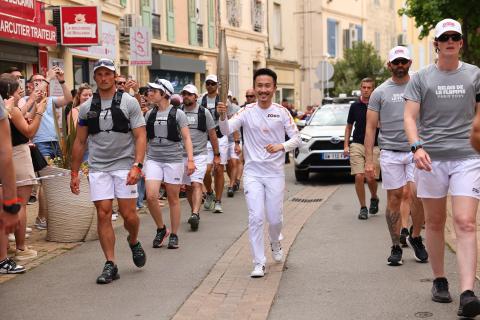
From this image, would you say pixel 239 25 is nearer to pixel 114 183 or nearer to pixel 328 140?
pixel 328 140

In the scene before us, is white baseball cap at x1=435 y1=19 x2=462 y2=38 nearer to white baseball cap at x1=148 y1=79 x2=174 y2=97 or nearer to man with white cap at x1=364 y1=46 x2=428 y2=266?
man with white cap at x1=364 y1=46 x2=428 y2=266

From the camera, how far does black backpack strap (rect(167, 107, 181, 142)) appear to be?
924 cm

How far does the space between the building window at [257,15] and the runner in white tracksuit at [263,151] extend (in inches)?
1183

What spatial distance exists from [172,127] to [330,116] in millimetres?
9369

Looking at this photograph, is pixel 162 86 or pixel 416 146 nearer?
pixel 416 146

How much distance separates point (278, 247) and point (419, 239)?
4.50 feet

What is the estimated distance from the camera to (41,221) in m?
10.7

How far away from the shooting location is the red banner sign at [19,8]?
16.7 metres

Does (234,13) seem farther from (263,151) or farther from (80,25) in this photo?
(263,151)

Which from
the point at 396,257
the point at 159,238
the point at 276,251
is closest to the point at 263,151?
the point at 276,251

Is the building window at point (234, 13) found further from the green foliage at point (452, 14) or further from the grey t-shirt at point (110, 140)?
the grey t-shirt at point (110, 140)

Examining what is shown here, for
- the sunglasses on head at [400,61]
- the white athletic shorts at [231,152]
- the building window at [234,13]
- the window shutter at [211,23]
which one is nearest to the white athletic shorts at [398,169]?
the sunglasses on head at [400,61]

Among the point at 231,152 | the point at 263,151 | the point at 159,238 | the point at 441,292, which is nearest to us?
the point at 441,292

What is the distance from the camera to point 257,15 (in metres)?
37.7
